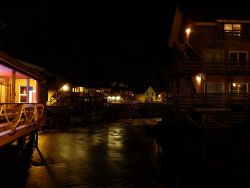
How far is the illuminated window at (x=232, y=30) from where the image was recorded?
30391 mm

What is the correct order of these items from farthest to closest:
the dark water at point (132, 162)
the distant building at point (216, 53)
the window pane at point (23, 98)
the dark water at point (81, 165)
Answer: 1. the distant building at point (216, 53)
2. the window pane at point (23, 98)
3. the dark water at point (132, 162)
4. the dark water at point (81, 165)

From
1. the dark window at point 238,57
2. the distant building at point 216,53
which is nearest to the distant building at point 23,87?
the distant building at point 216,53

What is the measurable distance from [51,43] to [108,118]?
65.0 feet

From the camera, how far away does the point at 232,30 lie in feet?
100

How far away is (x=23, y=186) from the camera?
12.9m

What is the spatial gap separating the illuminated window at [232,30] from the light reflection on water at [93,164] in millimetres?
13409

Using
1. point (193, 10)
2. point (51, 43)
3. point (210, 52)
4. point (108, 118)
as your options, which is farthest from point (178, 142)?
point (51, 43)

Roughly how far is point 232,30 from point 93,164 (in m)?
20.5

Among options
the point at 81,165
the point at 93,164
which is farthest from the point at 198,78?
the point at 81,165

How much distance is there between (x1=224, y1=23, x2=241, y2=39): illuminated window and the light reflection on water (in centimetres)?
1341

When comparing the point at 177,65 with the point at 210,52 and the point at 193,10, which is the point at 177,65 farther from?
the point at 193,10

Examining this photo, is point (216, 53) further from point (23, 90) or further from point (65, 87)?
point (65, 87)

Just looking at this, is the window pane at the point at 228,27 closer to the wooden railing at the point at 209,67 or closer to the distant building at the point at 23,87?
the wooden railing at the point at 209,67

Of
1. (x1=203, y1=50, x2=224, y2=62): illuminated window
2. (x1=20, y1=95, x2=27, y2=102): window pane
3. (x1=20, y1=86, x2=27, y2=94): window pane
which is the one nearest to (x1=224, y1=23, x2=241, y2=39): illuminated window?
(x1=203, y1=50, x2=224, y2=62): illuminated window
